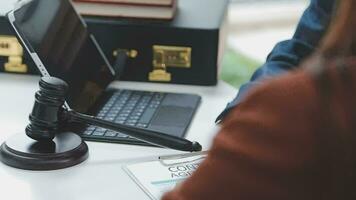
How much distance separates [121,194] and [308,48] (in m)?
0.40

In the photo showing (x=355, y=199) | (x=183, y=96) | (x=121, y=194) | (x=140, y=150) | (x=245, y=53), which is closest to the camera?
(x=355, y=199)

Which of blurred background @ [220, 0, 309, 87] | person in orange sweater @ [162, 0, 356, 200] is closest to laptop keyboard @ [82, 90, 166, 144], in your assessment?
person in orange sweater @ [162, 0, 356, 200]

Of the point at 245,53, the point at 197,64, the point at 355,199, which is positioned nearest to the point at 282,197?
the point at 355,199

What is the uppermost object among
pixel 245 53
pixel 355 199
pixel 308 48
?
pixel 355 199

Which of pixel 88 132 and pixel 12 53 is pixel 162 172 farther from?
pixel 12 53

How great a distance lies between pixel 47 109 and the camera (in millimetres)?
1059

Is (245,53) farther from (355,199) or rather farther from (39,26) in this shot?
(355,199)

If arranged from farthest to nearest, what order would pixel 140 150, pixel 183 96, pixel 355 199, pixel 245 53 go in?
pixel 245 53 < pixel 183 96 < pixel 140 150 < pixel 355 199

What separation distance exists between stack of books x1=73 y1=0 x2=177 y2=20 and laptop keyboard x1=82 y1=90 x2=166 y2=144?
0.16 meters

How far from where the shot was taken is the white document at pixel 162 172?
3.29 feet

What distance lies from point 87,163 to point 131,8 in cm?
42

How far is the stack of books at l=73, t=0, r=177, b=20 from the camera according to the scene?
1.39m

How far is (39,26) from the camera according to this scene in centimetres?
116

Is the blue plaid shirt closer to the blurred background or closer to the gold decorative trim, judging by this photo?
the gold decorative trim
